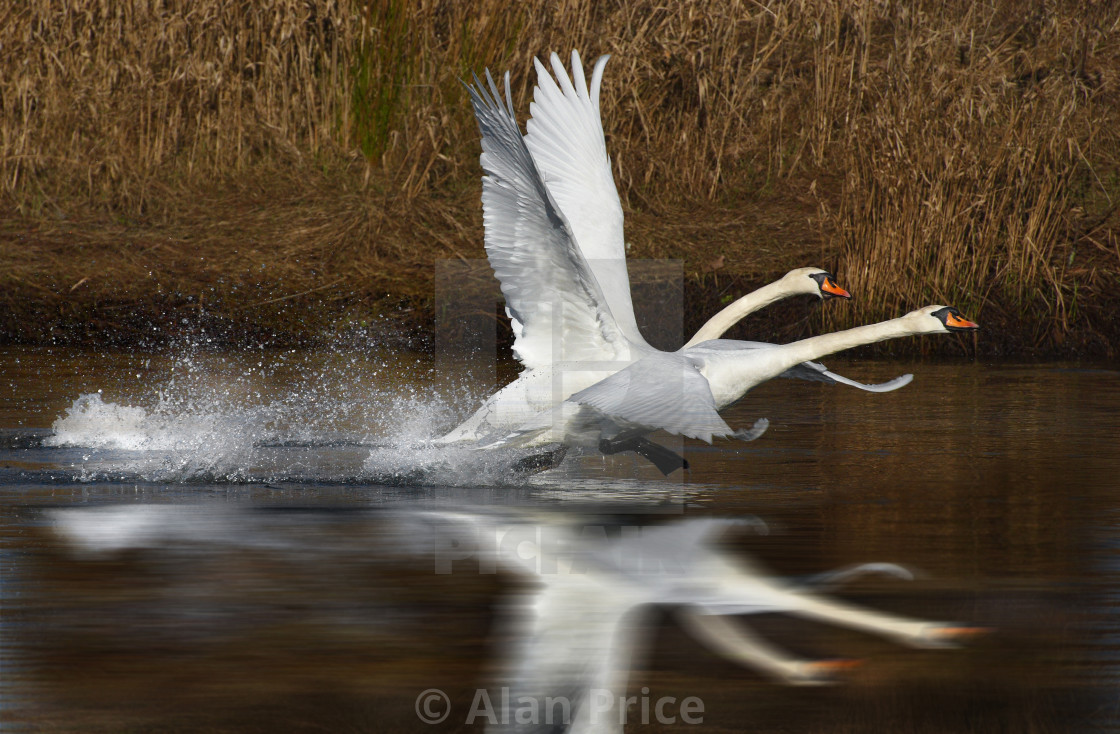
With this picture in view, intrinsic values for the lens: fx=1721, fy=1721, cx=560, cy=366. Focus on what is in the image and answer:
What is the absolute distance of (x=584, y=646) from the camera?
14.4ft

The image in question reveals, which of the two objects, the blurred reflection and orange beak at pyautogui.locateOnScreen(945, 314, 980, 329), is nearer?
the blurred reflection

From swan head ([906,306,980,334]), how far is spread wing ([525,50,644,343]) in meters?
1.32

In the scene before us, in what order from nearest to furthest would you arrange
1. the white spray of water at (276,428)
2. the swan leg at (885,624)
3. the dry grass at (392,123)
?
the swan leg at (885,624), the white spray of water at (276,428), the dry grass at (392,123)

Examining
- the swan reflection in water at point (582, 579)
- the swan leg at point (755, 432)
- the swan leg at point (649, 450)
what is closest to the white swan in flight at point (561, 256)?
the swan leg at point (649, 450)

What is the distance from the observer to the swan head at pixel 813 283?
26.2 feet

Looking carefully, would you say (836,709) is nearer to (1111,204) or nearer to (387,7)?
(1111,204)

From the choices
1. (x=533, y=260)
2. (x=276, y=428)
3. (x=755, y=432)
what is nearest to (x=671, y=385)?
(x=755, y=432)

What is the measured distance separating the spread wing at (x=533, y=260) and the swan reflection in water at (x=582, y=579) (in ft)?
3.36

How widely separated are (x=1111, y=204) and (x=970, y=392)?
4420 mm

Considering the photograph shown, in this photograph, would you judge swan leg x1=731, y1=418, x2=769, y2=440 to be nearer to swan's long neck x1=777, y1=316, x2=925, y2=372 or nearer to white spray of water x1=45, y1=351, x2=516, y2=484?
swan's long neck x1=777, y1=316, x2=925, y2=372

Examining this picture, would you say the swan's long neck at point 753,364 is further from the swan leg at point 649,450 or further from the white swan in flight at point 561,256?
the swan leg at point 649,450

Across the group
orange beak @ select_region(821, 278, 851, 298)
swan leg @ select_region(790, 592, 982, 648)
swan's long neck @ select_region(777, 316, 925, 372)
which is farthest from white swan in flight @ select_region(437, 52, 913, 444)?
swan leg @ select_region(790, 592, 982, 648)

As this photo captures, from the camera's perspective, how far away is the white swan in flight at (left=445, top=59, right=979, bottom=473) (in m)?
6.20

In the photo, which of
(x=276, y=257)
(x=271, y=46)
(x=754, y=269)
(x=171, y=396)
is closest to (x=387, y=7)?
(x=271, y=46)
